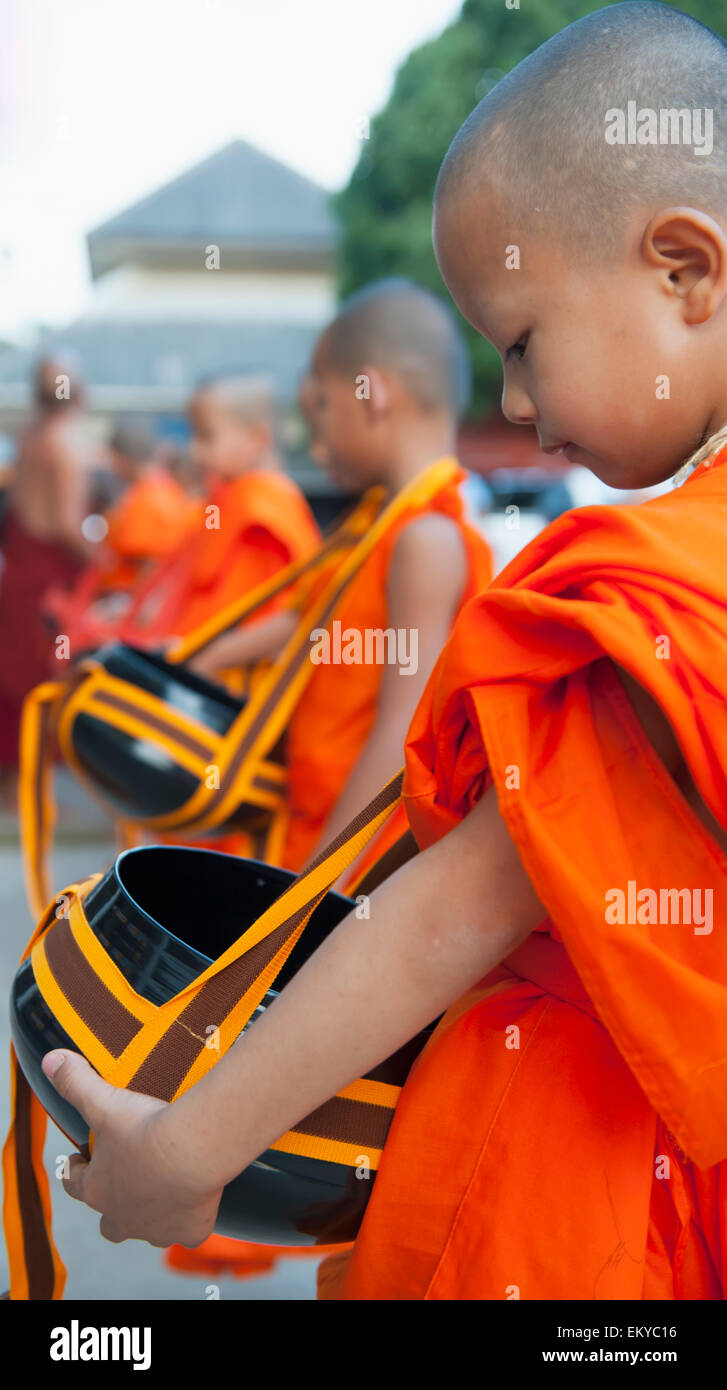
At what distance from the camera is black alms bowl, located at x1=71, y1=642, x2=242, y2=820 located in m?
1.80

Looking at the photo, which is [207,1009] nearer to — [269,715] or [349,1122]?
[349,1122]

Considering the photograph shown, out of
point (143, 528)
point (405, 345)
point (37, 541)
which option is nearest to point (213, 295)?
point (143, 528)

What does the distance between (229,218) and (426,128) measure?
14666 millimetres

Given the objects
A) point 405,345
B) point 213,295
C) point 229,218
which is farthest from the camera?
point 229,218

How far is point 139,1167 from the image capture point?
0.72 meters

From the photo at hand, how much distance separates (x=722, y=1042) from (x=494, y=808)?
6.5 inches

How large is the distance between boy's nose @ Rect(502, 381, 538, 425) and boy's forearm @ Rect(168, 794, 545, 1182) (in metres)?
0.27

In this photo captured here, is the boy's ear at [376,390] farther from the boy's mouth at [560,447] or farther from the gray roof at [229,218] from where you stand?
the gray roof at [229,218]

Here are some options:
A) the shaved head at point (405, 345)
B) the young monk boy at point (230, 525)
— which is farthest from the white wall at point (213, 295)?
the shaved head at point (405, 345)

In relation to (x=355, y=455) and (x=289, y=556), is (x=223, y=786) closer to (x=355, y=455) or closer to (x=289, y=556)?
(x=355, y=455)

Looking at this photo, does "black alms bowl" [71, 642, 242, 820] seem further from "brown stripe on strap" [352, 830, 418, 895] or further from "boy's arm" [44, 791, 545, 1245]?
"boy's arm" [44, 791, 545, 1245]

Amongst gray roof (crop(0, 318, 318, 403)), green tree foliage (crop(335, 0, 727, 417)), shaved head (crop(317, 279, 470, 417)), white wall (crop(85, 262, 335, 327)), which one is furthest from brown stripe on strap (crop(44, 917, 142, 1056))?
white wall (crop(85, 262, 335, 327))
